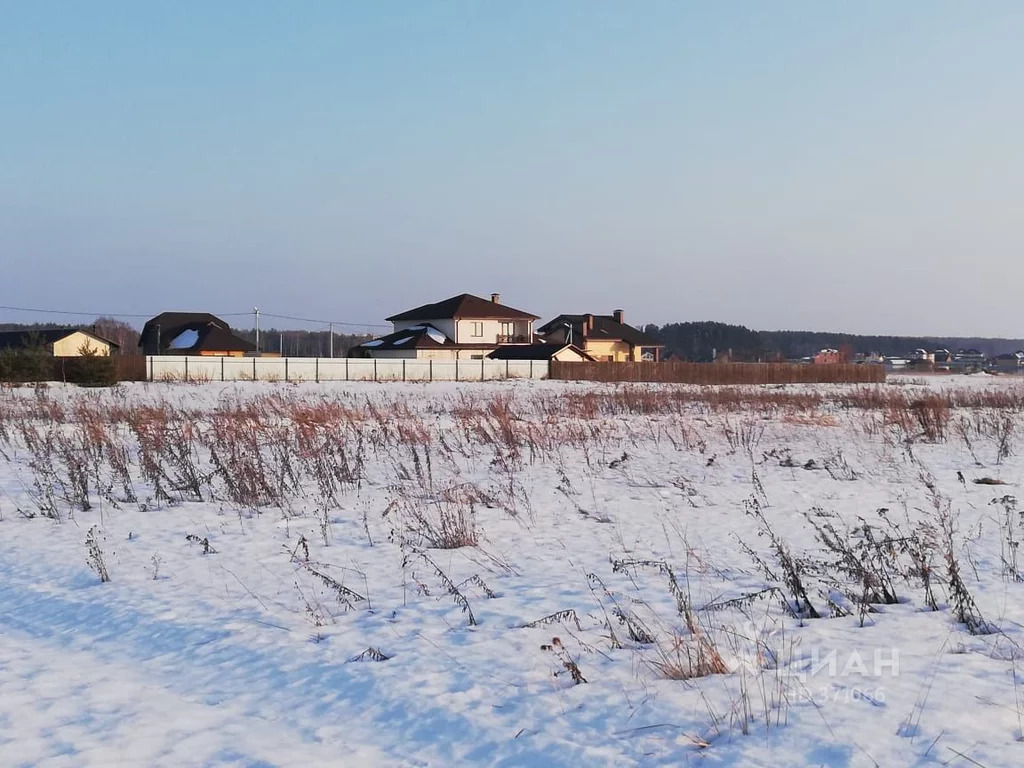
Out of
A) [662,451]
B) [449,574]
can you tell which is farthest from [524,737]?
[662,451]

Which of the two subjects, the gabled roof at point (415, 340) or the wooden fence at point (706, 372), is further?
the gabled roof at point (415, 340)

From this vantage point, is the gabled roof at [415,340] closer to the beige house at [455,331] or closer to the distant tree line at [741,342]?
the beige house at [455,331]

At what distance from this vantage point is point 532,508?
8.79 metres

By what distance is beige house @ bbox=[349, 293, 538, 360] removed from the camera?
224 ft

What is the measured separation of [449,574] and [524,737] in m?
2.77

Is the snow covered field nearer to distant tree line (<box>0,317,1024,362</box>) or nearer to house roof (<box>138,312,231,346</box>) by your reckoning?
house roof (<box>138,312,231,346</box>)

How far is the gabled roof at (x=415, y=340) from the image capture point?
67312mm

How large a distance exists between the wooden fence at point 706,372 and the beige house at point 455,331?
47.5ft

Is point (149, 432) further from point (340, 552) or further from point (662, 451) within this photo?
point (662, 451)

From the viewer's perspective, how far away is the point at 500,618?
5.24 meters

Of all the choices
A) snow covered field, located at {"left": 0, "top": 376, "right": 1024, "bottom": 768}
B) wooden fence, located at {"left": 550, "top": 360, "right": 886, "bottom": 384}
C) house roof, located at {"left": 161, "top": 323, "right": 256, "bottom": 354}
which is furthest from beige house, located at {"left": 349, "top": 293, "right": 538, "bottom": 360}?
snow covered field, located at {"left": 0, "top": 376, "right": 1024, "bottom": 768}

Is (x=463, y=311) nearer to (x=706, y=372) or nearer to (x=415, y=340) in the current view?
(x=415, y=340)

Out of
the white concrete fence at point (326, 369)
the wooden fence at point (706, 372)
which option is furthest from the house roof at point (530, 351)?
the wooden fence at point (706, 372)

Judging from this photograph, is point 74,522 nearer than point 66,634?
No
